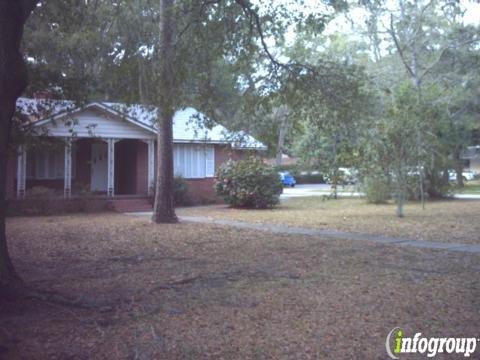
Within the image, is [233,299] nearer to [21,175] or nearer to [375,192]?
[21,175]

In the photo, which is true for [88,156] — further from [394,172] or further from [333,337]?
[333,337]

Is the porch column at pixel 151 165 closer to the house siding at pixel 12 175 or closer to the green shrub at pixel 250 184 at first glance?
the green shrub at pixel 250 184

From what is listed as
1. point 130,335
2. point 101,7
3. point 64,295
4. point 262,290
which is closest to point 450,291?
point 262,290

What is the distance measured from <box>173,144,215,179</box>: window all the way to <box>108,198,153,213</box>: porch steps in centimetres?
251

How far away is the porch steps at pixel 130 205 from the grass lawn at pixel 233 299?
369 inches

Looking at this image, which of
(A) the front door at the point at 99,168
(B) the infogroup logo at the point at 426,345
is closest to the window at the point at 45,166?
(A) the front door at the point at 99,168

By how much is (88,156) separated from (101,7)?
37.7 feet

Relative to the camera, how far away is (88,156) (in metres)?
23.7

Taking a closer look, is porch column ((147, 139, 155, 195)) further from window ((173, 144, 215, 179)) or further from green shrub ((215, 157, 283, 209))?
green shrub ((215, 157, 283, 209))

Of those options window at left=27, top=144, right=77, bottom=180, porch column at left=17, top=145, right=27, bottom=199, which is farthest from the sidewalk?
window at left=27, top=144, right=77, bottom=180

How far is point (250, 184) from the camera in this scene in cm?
2253

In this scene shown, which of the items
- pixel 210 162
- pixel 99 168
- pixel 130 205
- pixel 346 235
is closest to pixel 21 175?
pixel 130 205

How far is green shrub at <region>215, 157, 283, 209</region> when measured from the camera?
2250cm

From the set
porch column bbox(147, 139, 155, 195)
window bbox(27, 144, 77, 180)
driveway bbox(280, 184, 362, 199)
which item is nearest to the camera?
window bbox(27, 144, 77, 180)
